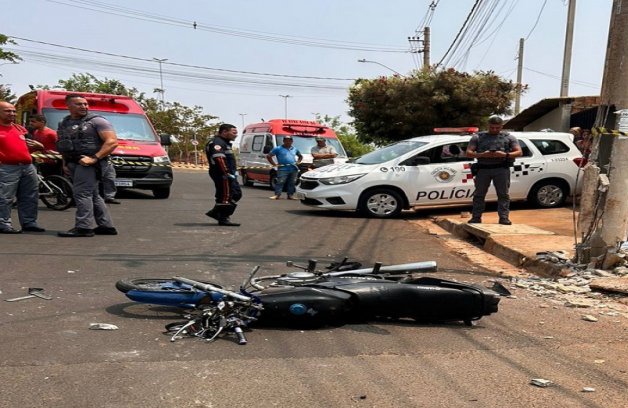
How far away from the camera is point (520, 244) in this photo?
7.39 metres

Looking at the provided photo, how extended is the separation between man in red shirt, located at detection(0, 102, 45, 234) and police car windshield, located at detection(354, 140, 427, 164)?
607cm

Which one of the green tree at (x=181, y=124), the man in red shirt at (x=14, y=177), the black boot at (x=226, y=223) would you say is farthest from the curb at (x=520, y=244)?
the green tree at (x=181, y=124)

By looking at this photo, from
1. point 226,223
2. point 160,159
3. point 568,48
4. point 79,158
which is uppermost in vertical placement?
point 568,48

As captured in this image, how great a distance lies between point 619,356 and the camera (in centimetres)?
379

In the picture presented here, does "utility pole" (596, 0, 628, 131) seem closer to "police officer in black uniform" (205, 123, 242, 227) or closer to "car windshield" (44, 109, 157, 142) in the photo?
"police officer in black uniform" (205, 123, 242, 227)

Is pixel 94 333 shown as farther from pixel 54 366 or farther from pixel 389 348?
pixel 389 348

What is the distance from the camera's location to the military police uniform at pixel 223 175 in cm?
877

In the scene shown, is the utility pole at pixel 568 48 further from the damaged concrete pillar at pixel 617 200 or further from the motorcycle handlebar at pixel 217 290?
the motorcycle handlebar at pixel 217 290

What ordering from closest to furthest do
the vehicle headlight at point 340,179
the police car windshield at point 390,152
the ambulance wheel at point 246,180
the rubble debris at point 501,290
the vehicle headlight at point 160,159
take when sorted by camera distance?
the rubble debris at point 501,290
the vehicle headlight at point 340,179
the police car windshield at point 390,152
the vehicle headlight at point 160,159
the ambulance wheel at point 246,180

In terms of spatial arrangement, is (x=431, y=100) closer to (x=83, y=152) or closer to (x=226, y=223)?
(x=226, y=223)

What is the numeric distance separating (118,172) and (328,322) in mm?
9179

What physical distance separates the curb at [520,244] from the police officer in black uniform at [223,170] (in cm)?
360

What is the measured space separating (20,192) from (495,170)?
686 cm

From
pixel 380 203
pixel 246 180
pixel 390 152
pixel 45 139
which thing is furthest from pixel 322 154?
pixel 45 139
